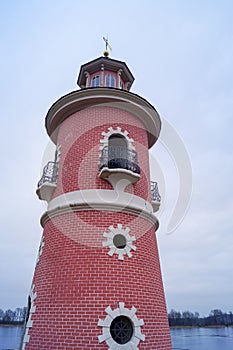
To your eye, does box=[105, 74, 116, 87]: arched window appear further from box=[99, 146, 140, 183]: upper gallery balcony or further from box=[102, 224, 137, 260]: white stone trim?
box=[102, 224, 137, 260]: white stone trim

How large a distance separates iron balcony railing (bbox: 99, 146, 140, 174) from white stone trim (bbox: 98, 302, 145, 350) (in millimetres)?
4440

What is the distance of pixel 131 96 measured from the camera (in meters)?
11.3

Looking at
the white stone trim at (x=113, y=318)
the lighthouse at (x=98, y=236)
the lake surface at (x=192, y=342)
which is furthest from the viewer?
the lake surface at (x=192, y=342)

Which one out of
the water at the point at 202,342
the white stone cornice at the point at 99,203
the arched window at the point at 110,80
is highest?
the arched window at the point at 110,80

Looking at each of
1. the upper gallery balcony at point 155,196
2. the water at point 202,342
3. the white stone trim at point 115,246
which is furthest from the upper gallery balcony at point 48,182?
the water at point 202,342

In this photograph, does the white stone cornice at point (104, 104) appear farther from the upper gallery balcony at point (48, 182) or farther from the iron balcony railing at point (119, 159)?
the upper gallery balcony at point (48, 182)

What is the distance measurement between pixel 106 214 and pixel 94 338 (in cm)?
360

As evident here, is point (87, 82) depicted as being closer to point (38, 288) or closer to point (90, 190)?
point (90, 190)

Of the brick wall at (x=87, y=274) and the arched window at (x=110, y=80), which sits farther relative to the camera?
the arched window at (x=110, y=80)

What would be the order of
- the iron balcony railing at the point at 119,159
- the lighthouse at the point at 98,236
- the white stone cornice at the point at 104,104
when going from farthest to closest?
1. the white stone cornice at the point at 104,104
2. the iron balcony railing at the point at 119,159
3. the lighthouse at the point at 98,236

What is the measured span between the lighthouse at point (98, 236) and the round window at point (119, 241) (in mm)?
34

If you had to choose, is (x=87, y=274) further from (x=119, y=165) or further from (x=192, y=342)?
(x=192, y=342)

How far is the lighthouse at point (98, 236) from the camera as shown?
7590mm

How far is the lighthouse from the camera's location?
7590 millimetres
